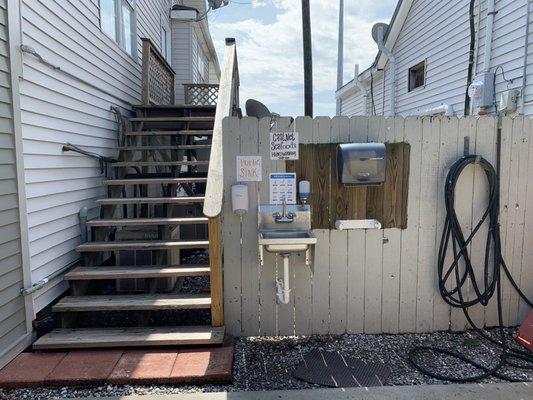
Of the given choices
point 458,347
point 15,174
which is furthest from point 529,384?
point 15,174

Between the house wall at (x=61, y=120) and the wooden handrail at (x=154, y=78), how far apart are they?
0.96 m

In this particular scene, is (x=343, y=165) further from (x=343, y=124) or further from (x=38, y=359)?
(x=38, y=359)

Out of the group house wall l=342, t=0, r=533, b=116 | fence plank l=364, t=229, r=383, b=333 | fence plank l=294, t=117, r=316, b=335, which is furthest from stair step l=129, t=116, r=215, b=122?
house wall l=342, t=0, r=533, b=116

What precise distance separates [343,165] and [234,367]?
167cm

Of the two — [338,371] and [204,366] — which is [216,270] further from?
[338,371]

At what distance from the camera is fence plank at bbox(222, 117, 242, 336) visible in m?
3.01

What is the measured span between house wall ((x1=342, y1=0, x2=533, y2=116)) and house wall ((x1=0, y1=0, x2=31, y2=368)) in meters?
5.42

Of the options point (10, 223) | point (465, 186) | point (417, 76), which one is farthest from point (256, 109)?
point (417, 76)

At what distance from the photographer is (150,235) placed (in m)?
3.88

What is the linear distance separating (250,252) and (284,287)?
1.27 ft

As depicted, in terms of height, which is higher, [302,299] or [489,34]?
[489,34]

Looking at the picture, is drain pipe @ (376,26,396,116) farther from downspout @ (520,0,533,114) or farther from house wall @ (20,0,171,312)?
house wall @ (20,0,171,312)

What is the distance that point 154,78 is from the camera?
21.7 feet

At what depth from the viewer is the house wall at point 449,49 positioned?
16.4 feet
